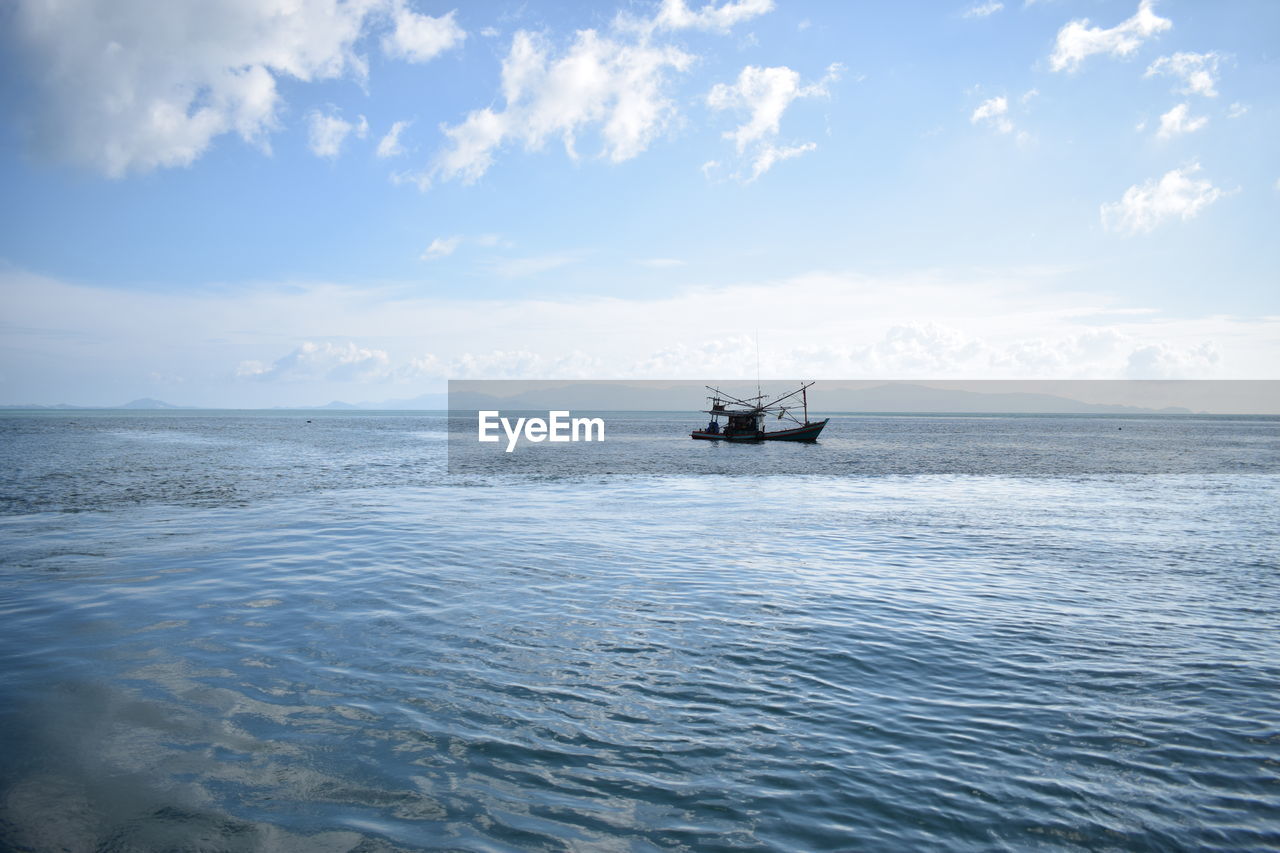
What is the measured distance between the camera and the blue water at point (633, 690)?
658 centimetres

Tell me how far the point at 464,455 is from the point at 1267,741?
6668 centimetres

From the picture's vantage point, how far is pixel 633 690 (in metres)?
9.66

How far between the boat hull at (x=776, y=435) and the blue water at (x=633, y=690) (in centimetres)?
6116

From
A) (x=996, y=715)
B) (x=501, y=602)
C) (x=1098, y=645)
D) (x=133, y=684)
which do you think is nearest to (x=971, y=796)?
(x=996, y=715)

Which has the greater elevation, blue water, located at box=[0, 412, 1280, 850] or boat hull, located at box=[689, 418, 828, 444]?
boat hull, located at box=[689, 418, 828, 444]

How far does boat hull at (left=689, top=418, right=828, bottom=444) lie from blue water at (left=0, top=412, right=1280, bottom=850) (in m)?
61.2

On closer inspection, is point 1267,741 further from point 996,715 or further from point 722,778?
point 722,778

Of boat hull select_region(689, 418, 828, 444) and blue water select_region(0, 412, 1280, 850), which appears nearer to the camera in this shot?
blue water select_region(0, 412, 1280, 850)

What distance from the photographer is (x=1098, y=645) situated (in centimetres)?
1181

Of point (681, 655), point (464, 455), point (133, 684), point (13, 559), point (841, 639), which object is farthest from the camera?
point (464, 455)

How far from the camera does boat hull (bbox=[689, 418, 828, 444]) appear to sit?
277 ft

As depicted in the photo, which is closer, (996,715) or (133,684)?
(996,715)

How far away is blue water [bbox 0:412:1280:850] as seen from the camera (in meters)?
6.58

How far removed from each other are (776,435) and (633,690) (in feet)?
255
